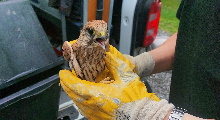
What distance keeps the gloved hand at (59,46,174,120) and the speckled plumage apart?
0.08m

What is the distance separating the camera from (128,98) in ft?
4.94

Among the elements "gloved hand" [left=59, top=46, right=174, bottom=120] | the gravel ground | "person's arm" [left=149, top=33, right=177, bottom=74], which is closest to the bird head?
"gloved hand" [left=59, top=46, right=174, bottom=120]

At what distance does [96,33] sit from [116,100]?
36cm

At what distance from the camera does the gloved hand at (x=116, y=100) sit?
4.77ft

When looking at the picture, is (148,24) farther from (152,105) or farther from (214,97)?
(152,105)

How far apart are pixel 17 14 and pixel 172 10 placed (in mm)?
6414

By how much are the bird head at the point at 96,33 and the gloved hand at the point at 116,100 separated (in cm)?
22

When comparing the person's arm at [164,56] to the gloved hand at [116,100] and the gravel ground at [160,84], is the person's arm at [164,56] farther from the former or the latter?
the gravel ground at [160,84]

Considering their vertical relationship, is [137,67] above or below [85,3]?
below

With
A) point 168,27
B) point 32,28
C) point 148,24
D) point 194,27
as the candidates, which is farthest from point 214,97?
point 168,27

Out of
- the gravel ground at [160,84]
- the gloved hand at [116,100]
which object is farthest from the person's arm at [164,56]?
the gravel ground at [160,84]

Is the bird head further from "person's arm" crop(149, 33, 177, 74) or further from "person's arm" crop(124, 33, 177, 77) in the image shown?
"person's arm" crop(149, 33, 177, 74)

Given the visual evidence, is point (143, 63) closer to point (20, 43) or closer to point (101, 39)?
point (101, 39)

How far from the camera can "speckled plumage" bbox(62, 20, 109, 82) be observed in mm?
1490
